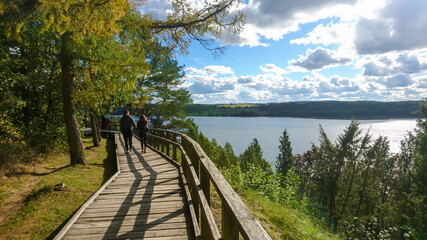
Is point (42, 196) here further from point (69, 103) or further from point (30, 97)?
point (30, 97)

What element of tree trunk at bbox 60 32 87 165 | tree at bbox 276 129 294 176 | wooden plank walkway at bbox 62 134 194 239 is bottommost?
tree at bbox 276 129 294 176

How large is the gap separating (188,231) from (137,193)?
2.24 meters

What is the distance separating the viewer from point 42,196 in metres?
6.32

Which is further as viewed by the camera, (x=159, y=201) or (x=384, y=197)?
(x=384, y=197)

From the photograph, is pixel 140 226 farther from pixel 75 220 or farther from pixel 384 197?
pixel 384 197

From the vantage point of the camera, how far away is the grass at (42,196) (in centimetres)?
491

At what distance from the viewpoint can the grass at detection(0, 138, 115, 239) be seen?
16.1ft

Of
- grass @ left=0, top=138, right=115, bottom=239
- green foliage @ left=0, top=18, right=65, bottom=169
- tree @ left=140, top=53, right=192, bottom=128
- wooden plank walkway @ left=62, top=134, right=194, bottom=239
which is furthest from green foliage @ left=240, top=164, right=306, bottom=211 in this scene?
tree @ left=140, top=53, right=192, bottom=128

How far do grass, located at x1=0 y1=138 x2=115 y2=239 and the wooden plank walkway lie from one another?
1215mm

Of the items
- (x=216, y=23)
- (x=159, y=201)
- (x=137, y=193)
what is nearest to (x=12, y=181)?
(x=137, y=193)

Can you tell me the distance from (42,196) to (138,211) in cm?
390

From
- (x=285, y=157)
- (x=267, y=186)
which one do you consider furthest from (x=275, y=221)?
(x=285, y=157)

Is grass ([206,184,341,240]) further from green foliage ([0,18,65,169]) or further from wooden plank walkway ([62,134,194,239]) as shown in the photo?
green foliage ([0,18,65,169])

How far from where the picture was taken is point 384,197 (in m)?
43.4
